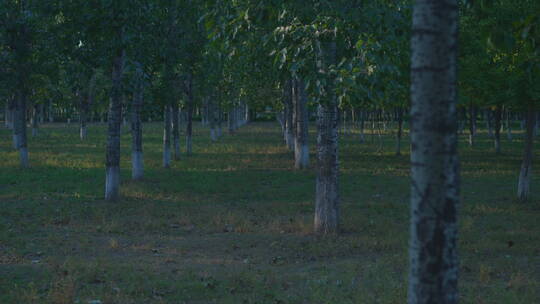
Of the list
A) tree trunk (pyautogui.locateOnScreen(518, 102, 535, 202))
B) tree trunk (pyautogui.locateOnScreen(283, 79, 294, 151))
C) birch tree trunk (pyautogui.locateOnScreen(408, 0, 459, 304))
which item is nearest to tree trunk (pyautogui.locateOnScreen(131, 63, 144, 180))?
tree trunk (pyautogui.locateOnScreen(518, 102, 535, 202))

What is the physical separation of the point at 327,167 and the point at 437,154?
30.6 ft

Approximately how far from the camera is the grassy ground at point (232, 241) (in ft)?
27.9

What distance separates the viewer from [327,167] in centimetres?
1305

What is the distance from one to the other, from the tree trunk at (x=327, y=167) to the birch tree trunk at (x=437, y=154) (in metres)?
9.02

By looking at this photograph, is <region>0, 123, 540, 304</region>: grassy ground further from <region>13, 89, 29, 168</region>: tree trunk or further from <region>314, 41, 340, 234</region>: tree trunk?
<region>13, 89, 29, 168</region>: tree trunk

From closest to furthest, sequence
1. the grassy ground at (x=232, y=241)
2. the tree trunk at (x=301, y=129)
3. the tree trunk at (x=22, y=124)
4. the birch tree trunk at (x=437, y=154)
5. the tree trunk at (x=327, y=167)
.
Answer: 1. the birch tree trunk at (x=437, y=154)
2. the grassy ground at (x=232, y=241)
3. the tree trunk at (x=327, y=167)
4. the tree trunk at (x=22, y=124)
5. the tree trunk at (x=301, y=129)

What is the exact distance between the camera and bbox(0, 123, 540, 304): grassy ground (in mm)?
8500

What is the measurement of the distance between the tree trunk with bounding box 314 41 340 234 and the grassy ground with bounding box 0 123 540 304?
424mm

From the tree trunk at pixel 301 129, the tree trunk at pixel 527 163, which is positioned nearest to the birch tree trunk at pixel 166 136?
the tree trunk at pixel 301 129

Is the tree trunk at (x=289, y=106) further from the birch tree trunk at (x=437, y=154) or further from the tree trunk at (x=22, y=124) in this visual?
the birch tree trunk at (x=437, y=154)

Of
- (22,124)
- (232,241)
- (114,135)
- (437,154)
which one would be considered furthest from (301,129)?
(437,154)

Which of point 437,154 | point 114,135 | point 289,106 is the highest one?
point 289,106

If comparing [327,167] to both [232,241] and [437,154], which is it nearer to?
[232,241]

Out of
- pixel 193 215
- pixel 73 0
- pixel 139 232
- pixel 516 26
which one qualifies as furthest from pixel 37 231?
pixel 516 26
